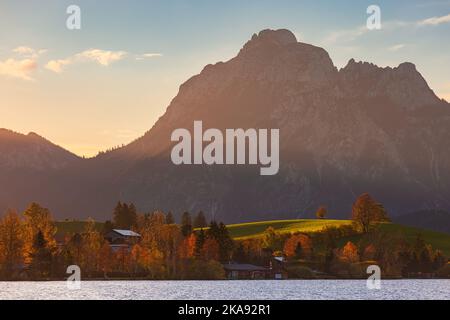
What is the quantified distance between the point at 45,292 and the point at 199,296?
108 ft

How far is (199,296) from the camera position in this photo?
473ft
